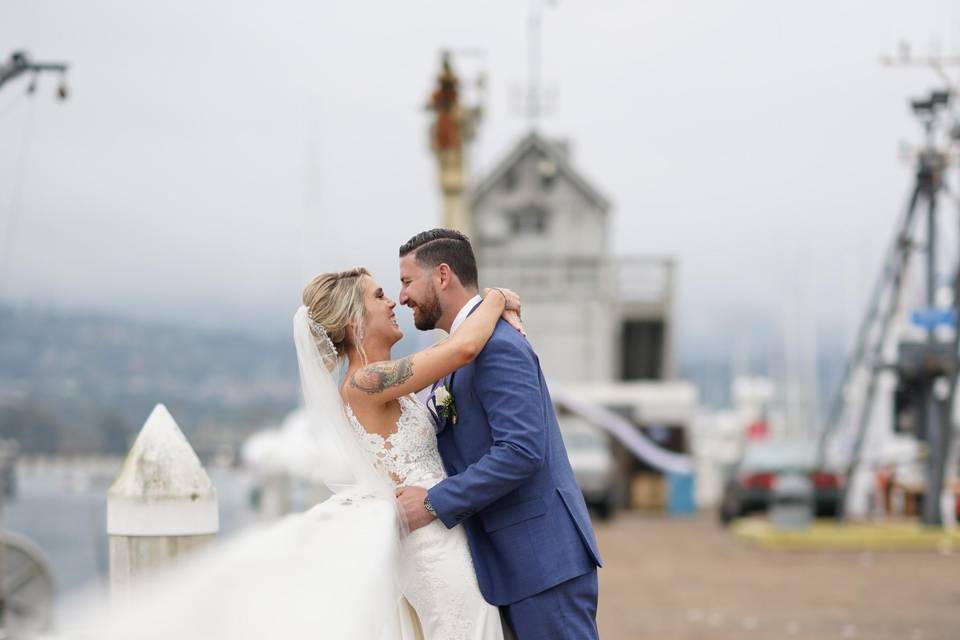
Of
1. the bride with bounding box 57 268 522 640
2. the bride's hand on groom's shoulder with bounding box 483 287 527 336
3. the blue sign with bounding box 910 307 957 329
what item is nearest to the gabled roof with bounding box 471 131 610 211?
the blue sign with bounding box 910 307 957 329

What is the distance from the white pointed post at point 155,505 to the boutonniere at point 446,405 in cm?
90

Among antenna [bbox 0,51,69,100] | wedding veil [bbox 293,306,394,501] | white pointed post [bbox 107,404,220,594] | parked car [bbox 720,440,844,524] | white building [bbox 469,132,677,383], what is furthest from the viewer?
white building [bbox 469,132,677,383]

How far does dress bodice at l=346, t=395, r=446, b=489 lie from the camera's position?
14.3 feet

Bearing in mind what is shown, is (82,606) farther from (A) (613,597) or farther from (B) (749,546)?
(B) (749,546)

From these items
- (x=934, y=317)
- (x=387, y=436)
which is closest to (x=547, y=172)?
(x=934, y=317)

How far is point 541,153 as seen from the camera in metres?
50.0

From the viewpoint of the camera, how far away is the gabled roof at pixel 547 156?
49.3 m

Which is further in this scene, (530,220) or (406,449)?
(530,220)

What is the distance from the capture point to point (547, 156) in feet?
164

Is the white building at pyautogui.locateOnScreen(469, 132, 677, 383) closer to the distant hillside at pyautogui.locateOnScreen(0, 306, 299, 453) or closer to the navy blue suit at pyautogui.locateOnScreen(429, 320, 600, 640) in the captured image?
the navy blue suit at pyautogui.locateOnScreen(429, 320, 600, 640)

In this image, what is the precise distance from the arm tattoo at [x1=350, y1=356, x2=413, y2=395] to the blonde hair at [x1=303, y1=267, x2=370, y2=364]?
121mm

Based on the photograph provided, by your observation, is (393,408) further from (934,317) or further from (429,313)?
(934,317)

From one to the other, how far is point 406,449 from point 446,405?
189 millimetres

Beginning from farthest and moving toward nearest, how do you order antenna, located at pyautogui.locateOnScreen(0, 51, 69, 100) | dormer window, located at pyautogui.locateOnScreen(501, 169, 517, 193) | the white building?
1. dormer window, located at pyautogui.locateOnScreen(501, 169, 517, 193)
2. the white building
3. antenna, located at pyautogui.locateOnScreen(0, 51, 69, 100)
